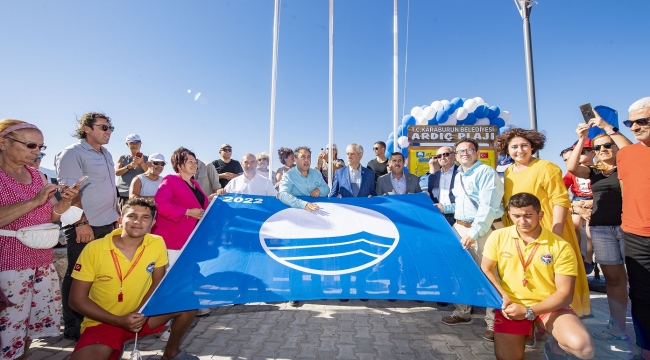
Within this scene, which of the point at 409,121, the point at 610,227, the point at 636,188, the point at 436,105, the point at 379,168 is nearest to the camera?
the point at 636,188

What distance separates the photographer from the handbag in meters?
2.24

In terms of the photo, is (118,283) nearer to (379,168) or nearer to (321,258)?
(321,258)

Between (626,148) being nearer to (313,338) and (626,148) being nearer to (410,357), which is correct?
(410,357)

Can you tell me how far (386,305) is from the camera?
4512 mm

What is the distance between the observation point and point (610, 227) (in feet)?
10.5

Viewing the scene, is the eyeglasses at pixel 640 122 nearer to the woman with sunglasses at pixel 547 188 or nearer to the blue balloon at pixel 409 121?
the woman with sunglasses at pixel 547 188

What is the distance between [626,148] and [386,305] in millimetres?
3280

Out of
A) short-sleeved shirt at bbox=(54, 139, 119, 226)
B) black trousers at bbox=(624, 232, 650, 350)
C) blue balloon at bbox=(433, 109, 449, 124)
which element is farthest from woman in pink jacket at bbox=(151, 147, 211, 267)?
blue balloon at bbox=(433, 109, 449, 124)

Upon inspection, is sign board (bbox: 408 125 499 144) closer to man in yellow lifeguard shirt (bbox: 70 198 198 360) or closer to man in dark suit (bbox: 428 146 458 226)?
man in dark suit (bbox: 428 146 458 226)

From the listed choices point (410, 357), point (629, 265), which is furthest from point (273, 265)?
point (629, 265)

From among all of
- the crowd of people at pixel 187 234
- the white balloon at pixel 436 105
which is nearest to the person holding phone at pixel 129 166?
the crowd of people at pixel 187 234

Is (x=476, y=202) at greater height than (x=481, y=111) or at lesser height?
lesser

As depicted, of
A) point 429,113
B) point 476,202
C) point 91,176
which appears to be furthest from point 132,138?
point 429,113

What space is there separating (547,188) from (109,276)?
3.74 m
